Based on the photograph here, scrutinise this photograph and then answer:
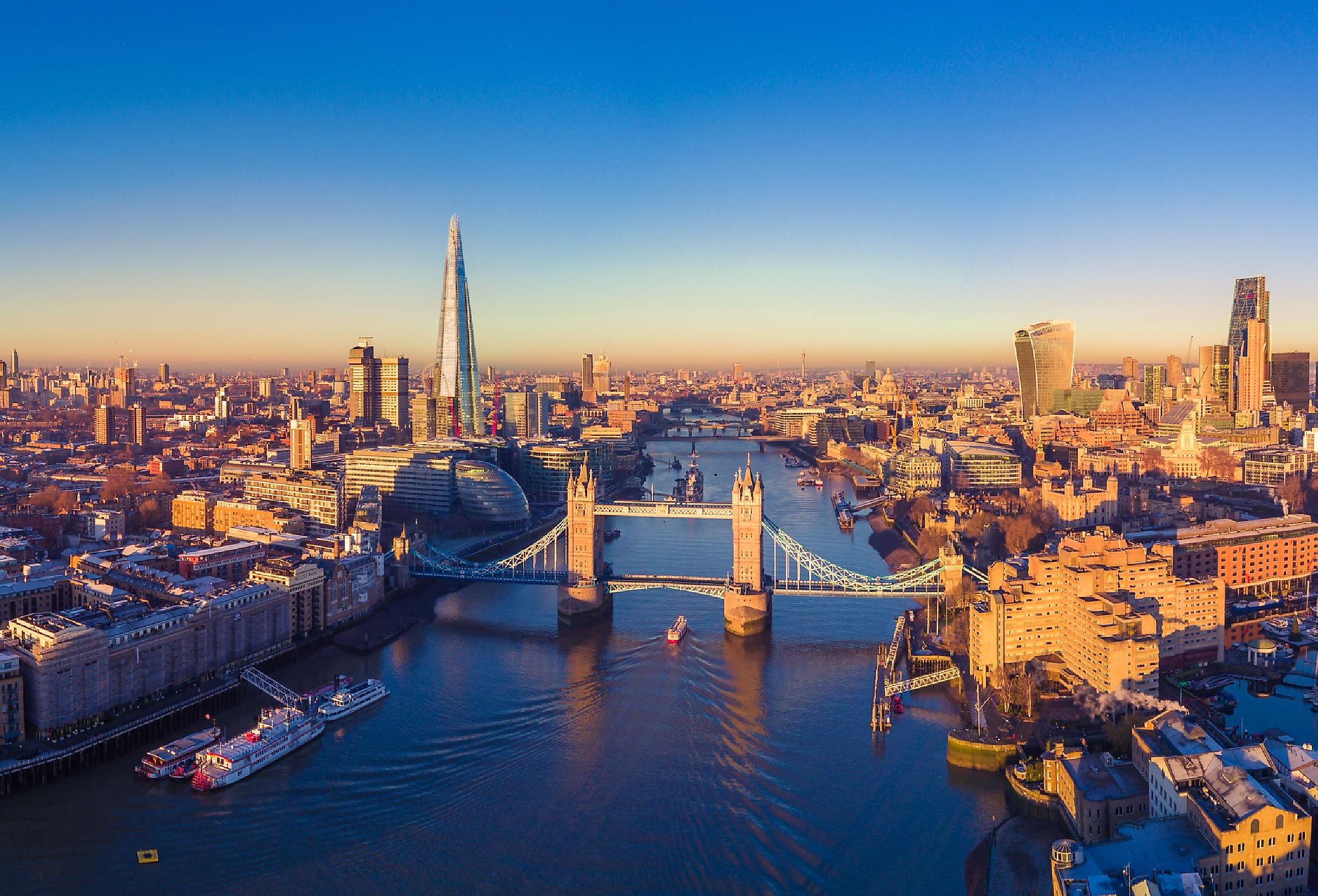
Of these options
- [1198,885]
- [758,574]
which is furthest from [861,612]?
[1198,885]

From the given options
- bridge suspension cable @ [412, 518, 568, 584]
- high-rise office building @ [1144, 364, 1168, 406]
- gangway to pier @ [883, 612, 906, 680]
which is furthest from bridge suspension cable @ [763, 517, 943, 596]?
high-rise office building @ [1144, 364, 1168, 406]

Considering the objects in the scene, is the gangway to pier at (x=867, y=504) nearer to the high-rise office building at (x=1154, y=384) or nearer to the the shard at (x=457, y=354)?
the the shard at (x=457, y=354)

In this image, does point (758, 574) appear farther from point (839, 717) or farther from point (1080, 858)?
point (1080, 858)

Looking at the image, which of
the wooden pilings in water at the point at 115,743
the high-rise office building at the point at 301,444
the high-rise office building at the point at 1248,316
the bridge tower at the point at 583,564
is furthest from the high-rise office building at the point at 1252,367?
the wooden pilings in water at the point at 115,743

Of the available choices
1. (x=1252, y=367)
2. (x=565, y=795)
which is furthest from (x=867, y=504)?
(x=565, y=795)

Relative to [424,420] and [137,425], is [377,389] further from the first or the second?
A: [137,425]
